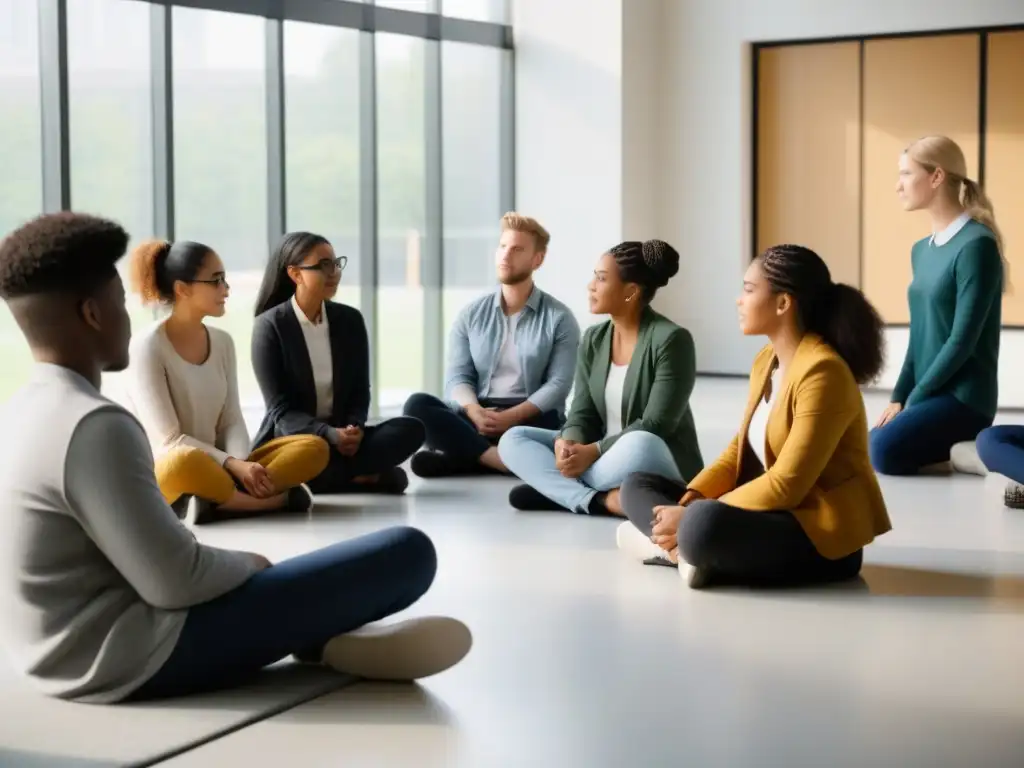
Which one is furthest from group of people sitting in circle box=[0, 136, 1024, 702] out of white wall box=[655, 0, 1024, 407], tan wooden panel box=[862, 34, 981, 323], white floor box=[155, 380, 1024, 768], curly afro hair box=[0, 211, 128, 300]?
white wall box=[655, 0, 1024, 407]

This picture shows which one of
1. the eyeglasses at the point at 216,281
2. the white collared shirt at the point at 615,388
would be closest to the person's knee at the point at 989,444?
the white collared shirt at the point at 615,388

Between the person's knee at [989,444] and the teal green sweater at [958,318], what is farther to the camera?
the teal green sweater at [958,318]

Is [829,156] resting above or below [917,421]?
above

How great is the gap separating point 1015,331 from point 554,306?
15.2ft

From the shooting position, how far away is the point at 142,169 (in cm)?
721

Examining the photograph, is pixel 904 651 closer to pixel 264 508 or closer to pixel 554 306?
pixel 264 508

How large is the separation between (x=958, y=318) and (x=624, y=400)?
1.77 metres

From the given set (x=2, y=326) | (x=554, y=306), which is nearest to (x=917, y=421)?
(x=554, y=306)

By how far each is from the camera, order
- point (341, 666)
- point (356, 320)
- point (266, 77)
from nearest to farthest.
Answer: point (341, 666), point (356, 320), point (266, 77)

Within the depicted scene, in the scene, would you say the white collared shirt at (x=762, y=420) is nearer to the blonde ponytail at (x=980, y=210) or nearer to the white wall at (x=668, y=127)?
the blonde ponytail at (x=980, y=210)

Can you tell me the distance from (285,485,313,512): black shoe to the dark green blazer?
0.96 metres

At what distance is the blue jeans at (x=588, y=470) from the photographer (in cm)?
496

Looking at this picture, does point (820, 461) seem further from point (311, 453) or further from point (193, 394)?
point (193, 394)

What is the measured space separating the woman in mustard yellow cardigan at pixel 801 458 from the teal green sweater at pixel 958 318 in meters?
2.28
